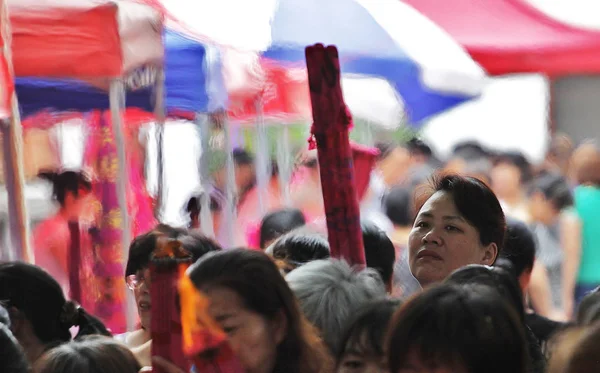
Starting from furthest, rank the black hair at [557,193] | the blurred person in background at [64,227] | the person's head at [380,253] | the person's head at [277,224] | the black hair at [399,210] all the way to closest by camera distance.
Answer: the black hair at [557,193], the black hair at [399,210], the blurred person in background at [64,227], the person's head at [277,224], the person's head at [380,253]

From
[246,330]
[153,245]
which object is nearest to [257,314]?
[246,330]

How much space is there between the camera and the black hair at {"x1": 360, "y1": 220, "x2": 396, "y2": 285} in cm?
419

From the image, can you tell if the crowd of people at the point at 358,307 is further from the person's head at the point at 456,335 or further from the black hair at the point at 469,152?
the black hair at the point at 469,152

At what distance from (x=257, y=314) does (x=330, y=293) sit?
1.40 feet

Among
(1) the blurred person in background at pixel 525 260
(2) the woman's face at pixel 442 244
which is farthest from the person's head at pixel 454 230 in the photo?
(1) the blurred person in background at pixel 525 260

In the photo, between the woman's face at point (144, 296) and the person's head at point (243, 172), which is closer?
the woman's face at point (144, 296)

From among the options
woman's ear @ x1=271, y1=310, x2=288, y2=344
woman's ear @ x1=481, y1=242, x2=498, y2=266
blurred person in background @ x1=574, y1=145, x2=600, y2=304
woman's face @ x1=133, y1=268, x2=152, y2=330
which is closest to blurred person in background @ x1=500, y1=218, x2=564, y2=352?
woman's ear @ x1=481, y1=242, x2=498, y2=266

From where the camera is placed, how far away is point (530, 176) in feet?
33.0

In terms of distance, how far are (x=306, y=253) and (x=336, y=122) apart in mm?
420

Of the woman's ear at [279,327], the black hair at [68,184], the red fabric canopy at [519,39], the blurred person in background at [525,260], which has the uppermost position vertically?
the red fabric canopy at [519,39]

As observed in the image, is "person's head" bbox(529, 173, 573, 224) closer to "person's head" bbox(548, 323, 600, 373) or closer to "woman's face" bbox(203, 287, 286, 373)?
"woman's face" bbox(203, 287, 286, 373)

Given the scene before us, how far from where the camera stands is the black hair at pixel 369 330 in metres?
2.75

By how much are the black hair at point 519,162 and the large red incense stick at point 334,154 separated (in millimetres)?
5927

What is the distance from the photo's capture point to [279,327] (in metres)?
2.84
